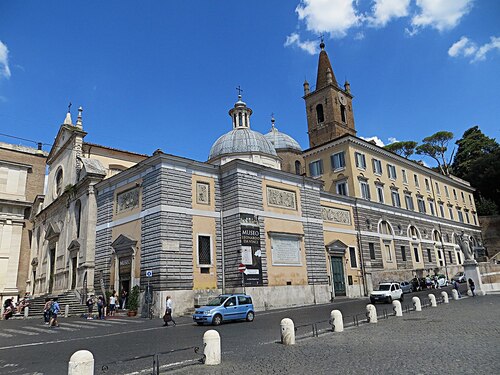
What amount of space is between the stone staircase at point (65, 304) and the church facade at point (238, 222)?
2.67 ft

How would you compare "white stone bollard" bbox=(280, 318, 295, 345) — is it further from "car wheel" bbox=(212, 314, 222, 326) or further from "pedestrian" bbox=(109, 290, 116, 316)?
"pedestrian" bbox=(109, 290, 116, 316)

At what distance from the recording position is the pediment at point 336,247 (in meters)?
30.6

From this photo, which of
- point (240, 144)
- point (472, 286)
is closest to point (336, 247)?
point (472, 286)

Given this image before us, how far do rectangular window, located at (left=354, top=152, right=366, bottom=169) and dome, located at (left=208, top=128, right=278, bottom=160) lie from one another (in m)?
9.79

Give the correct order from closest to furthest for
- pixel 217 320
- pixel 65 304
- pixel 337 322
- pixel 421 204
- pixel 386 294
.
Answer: pixel 337 322
pixel 217 320
pixel 386 294
pixel 65 304
pixel 421 204

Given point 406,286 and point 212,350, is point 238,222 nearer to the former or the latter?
point 212,350

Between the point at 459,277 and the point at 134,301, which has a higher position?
the point at 459,277

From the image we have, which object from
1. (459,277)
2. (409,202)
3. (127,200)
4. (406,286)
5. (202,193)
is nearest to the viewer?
(202,193)

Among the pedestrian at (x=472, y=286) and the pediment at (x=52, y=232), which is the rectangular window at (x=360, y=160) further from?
the pediment at (x=52, y=232)

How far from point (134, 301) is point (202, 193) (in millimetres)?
7369

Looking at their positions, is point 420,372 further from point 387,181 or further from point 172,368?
point 387,181

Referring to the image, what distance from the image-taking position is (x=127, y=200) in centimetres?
2567

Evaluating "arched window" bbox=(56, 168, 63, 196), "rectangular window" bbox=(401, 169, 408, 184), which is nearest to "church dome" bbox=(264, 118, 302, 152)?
"rectangular window" bbox=(401, 169, 408, 184)

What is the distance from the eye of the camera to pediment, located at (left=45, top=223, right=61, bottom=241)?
3384 cm
